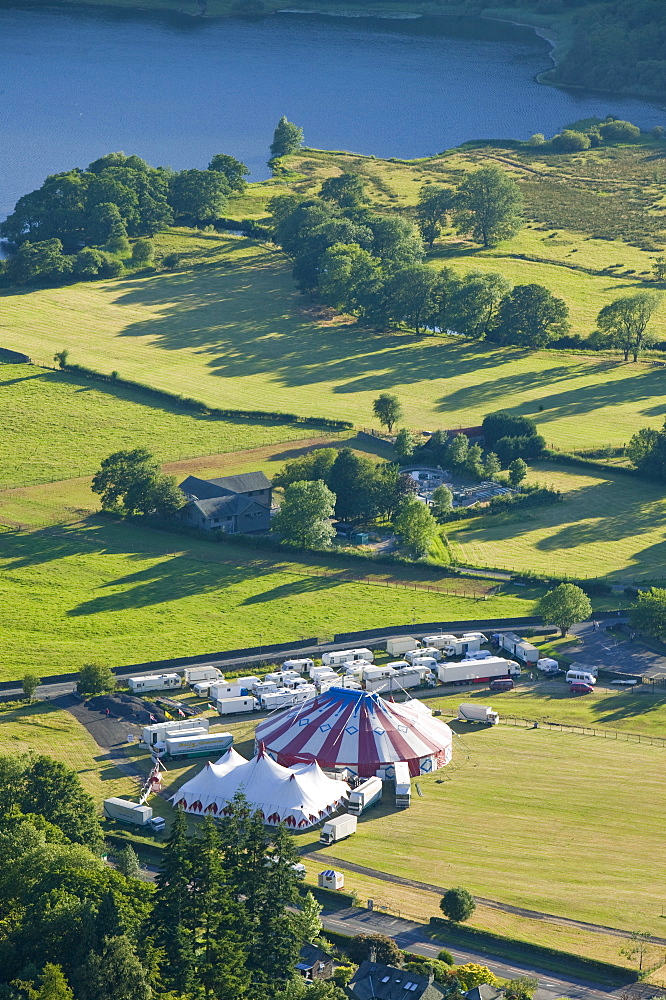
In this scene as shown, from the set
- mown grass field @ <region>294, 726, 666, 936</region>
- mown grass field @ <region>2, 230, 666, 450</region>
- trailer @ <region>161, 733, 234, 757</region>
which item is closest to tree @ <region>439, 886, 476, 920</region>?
mown grass field @ <region>294, 726, 666, 936</region>

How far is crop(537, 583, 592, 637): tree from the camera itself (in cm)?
11312

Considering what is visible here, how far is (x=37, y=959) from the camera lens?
206ft

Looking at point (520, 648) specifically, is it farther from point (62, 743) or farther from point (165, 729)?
point (62, 743)

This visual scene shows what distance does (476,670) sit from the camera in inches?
4171

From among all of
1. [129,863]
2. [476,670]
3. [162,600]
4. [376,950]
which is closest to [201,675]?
[162,600]

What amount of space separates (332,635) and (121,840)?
110 ft

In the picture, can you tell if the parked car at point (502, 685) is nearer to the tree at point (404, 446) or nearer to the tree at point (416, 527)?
the tree at point (416, 527)

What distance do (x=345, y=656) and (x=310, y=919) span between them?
124 feet

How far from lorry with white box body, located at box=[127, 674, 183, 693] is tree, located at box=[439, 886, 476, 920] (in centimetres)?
3313

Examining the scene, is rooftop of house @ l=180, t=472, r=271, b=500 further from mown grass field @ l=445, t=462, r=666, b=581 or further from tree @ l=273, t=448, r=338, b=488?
mown grass field @ l=445, t=462, r=666, b=581

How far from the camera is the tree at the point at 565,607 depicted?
113 metres

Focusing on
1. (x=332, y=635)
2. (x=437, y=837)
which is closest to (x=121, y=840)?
(x=437, y=837)

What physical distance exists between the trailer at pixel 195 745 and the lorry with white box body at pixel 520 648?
25188 mm

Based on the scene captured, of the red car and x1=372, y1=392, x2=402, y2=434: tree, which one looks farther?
x1=372, y1=392, x2=402, y2=434: tree
